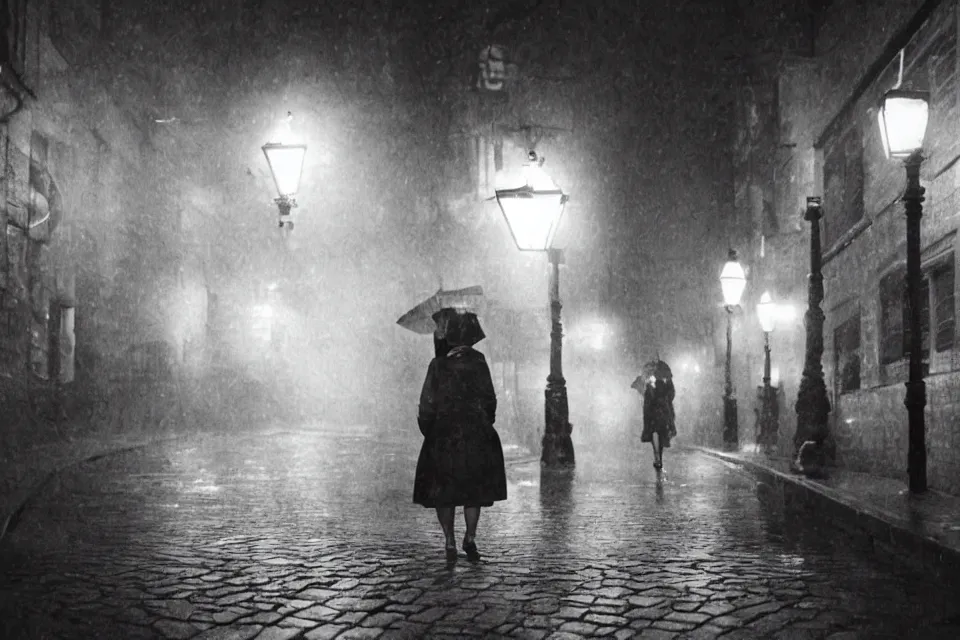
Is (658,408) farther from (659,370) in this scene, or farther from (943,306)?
(943,306)

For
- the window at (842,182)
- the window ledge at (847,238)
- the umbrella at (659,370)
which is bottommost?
the umbrella at (659,370)

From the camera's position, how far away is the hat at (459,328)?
7.43m

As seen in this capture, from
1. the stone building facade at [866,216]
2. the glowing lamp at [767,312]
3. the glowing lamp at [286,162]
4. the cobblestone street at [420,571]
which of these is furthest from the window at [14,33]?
the glowing lamp at [767,312]

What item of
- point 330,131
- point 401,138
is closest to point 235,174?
point 330,131

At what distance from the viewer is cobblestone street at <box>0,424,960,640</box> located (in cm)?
500

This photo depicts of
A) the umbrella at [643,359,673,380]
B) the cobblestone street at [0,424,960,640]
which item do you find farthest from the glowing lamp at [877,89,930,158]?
the umbrella at [643,359,673,380]

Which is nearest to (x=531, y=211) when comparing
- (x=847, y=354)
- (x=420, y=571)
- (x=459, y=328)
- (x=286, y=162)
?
(x=286, y=162)

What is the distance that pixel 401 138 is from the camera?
37844 millimetres

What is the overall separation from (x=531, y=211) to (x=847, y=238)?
671cm

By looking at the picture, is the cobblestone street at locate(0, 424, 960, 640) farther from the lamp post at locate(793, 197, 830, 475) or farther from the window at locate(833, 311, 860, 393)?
the window at locate(833, 311, 860, 393)

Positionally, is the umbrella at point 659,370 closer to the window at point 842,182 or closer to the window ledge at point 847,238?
the window ledge at point 847,238

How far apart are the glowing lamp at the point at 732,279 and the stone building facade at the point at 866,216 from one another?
59.6 inches

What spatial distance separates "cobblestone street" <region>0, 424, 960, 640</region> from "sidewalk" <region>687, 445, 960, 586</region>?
0.24m

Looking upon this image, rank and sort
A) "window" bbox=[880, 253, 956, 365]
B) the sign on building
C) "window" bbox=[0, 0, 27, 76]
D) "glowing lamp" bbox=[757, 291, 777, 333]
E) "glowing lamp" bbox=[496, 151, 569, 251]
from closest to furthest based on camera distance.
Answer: "window" bbox=[880, 253, 956, 365]
"glowing lamp" bbox=[496, 151, 569, 251]
"window" bbox=[0, 0, 27, 76]
"glowing lamp" bbox=[757, 291, 777, 333]
the sign on building
